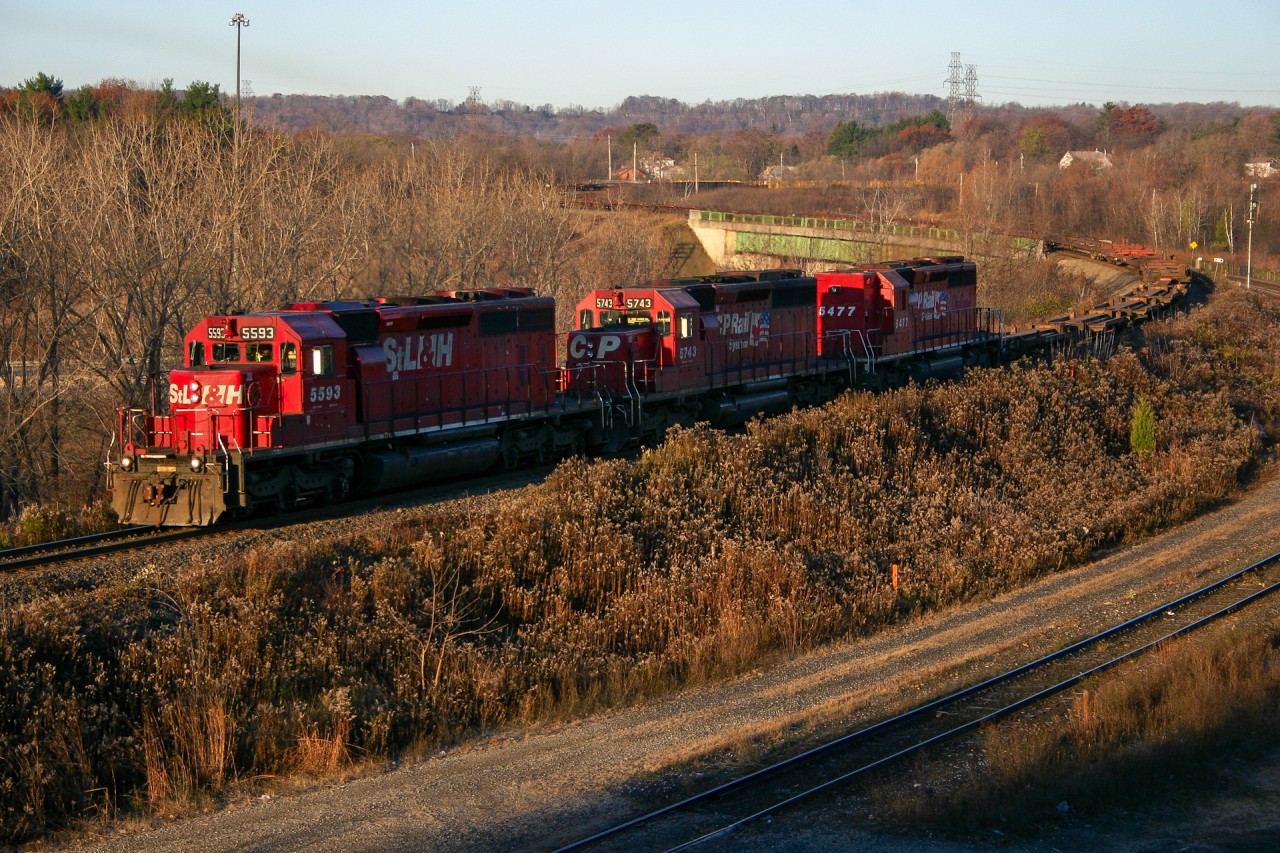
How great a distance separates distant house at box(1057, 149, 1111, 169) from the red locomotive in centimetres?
10667

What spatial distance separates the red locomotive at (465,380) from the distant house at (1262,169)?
99488 millimetres

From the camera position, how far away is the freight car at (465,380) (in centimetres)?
1733

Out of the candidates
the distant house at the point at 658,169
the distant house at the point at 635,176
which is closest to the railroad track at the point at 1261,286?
the distant house at the point at 635,176

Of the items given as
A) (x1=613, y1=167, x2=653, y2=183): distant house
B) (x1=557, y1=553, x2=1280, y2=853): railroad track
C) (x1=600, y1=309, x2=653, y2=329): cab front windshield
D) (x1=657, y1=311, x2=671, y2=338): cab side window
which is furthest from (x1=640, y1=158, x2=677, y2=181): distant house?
(x1=557, y1=553, x2=1280, y2=853): railroad track

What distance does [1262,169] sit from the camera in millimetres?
117812

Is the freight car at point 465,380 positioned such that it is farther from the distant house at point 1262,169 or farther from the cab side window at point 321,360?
the distant house at point 1262,169

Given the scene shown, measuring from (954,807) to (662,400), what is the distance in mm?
15770

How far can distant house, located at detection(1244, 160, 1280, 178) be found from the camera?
11494cm

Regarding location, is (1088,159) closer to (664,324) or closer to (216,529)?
(664,324)

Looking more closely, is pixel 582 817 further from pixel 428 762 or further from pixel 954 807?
pixel 954 807

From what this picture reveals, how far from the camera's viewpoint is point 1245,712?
1170 centimetres

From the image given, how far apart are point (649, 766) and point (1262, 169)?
126 m

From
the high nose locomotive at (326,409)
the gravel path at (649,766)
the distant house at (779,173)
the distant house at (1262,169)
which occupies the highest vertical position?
the distant house at (779,173)

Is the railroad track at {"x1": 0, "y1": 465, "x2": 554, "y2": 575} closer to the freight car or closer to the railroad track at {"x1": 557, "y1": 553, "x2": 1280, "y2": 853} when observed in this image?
the freight car
